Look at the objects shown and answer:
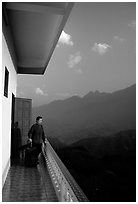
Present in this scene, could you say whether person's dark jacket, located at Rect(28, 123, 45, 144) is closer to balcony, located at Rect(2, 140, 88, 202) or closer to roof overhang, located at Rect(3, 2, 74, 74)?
balcony, located at Rect(2, 140, 88, 202)

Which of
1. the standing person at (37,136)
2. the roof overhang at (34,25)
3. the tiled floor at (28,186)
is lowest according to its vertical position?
the tiled floor at (28,186)

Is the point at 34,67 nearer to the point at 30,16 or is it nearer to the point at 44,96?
the point at 30,16

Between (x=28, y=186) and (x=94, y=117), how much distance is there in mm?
4918

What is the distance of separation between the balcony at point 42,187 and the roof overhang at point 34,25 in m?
2.04

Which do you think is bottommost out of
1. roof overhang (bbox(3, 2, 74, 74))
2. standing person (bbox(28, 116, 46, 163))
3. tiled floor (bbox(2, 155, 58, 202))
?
tiled floor (bbox(2, 155, 58, 202))

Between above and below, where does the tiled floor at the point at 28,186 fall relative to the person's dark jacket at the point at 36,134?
below

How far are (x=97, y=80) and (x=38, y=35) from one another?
13.0 feet

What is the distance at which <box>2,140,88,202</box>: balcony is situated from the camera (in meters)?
1.96

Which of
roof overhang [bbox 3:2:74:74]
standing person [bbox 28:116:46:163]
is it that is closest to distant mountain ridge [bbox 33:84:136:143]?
standing person [bbox 28:116:46:163]

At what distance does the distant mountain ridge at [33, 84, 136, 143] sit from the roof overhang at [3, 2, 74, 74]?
194cm

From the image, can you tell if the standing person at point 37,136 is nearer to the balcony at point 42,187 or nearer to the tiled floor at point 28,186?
the tiled floor at point 28,186

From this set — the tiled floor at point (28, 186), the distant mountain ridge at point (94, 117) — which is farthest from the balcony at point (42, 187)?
the distant mountain ridge at point (94, 117)

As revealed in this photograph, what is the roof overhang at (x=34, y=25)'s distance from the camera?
8.00 feet

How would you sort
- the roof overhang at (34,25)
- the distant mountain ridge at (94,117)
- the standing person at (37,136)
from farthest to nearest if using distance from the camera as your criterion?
the distant mountain ridge at (94,117)
the standing person at (37,136)
the roof overhang at (34,25)
